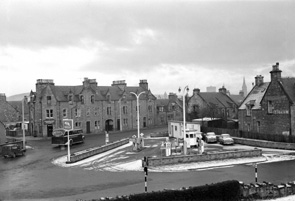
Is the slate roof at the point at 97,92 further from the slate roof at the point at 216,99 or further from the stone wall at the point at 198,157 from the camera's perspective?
the stone wall at the point at 198,157

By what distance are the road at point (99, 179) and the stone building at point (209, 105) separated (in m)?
45.5

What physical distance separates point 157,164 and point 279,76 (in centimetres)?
2611

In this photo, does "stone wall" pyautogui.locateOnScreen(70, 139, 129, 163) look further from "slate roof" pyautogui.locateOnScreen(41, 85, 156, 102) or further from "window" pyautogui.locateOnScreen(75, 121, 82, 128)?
"slate roof" pyautogui.locateOnScreen(41, 85, 156, 102)

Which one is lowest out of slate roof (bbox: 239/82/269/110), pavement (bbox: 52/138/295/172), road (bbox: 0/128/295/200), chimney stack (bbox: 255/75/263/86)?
road (bbox: 0/128/295/200)

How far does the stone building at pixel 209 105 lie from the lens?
74250 mm

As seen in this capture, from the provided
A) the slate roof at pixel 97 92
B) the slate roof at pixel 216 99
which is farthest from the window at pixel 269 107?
the slate roof at pixel 97 92

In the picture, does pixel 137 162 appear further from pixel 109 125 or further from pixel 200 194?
pixel 109 125

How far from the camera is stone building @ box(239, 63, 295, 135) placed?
→ 43375mm

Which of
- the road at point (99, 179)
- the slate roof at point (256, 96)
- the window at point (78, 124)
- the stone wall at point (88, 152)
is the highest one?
the slate roof at point (256, 96)

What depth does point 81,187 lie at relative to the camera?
71.2ft

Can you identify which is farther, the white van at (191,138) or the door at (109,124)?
the door at (109,124)

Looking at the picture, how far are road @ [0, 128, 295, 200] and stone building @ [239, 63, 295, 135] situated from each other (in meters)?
16.1

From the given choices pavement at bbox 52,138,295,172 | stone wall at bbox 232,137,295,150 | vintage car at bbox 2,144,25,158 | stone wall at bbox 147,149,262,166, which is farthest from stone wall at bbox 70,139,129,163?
stone wall at bbox 232,137,295,150

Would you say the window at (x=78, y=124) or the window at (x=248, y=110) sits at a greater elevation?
the window at (x=248, y=110)
